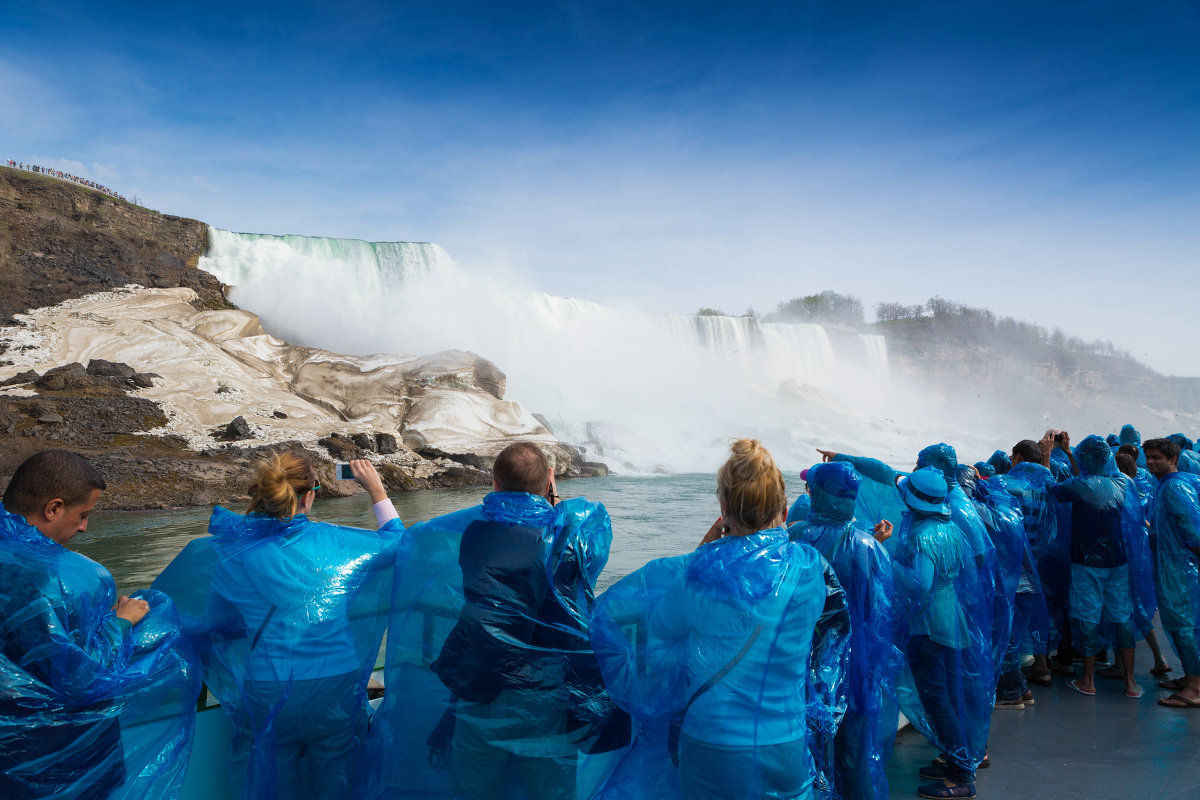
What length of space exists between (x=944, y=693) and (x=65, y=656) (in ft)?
9.92

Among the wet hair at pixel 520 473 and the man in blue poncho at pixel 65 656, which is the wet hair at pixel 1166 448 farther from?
the man in blue poncho at pixel 65 656

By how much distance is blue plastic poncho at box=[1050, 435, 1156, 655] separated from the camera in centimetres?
400

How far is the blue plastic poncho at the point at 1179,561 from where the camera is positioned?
391 centimetres

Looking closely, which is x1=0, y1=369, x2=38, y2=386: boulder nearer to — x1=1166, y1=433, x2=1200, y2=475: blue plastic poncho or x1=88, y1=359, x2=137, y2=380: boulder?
x1=88, y1=359, x2=137, y2=380: boulder

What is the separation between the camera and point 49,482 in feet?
5.42

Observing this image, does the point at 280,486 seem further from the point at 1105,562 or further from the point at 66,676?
the point at 1105,562

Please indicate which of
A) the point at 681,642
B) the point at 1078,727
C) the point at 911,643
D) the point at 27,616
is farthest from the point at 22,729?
the point at 1078,727

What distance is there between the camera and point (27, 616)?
1.51 meters

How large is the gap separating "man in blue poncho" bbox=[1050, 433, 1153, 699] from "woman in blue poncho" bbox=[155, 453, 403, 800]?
3.96 metres

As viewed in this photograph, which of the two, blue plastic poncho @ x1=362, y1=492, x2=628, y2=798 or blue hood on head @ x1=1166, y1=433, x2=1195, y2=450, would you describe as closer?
blue plastic poncho @ x1=362, y1=492, x2=628, y2=798

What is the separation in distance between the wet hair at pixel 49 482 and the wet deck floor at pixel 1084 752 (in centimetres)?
304

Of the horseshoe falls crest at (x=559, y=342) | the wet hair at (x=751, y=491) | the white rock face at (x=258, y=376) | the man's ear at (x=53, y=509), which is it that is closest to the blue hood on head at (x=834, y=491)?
the wet hair at (x=751, y=491)

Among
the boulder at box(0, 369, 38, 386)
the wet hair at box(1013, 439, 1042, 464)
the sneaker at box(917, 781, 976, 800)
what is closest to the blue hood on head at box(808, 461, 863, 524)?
the sneaker at box(917, 781, 976, 800)

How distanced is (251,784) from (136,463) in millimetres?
14501
